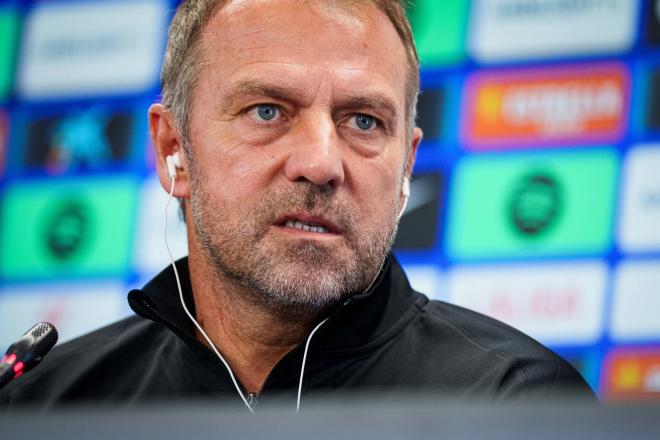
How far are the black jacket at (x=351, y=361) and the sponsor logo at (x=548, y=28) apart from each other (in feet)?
4.44

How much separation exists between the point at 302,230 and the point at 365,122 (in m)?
0.19

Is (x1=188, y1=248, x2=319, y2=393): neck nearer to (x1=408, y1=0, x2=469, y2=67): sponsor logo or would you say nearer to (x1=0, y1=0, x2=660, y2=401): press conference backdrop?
(x1=0, y1=0, x2=660, y2=401): press conference backdrop

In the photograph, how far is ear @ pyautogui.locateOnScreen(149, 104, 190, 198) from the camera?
1.45m

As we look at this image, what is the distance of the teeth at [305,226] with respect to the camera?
126 cm

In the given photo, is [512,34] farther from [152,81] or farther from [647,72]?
[152,81]

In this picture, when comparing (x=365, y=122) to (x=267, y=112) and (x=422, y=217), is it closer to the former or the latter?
(x=267, y=112)

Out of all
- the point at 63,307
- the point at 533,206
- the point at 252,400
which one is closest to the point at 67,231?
the point at 63,307

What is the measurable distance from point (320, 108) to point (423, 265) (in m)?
1.39

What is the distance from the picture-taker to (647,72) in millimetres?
2562

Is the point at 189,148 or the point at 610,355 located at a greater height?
the point at 189,148

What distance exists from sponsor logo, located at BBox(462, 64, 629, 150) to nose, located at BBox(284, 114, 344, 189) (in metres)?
1.41

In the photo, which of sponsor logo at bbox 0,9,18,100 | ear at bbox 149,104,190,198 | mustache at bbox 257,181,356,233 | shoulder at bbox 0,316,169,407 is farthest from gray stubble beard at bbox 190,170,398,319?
sponsor logo at bbox 0,9,18,100

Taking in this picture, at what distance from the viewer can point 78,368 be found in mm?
1500

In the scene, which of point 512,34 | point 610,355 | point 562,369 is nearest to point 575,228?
point 610,355
